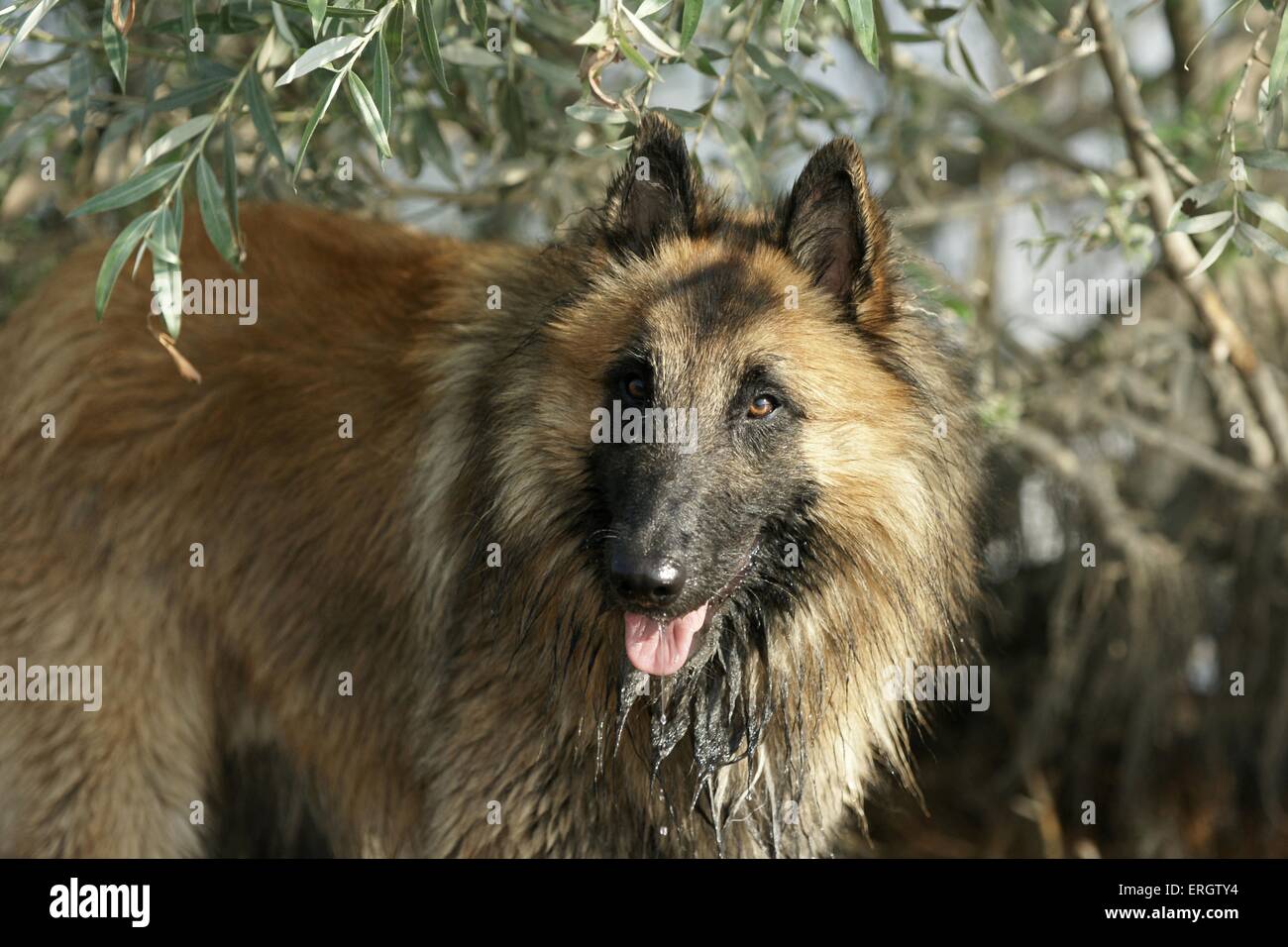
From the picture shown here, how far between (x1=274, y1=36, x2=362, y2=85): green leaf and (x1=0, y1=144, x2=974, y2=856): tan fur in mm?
847

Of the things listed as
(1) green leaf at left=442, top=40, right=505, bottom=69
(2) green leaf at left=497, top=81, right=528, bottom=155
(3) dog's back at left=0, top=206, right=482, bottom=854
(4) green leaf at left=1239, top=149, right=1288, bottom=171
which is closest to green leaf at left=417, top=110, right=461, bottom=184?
(2) green leaf at left=497, top=81, right=528, bottom=155

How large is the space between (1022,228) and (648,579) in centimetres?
555

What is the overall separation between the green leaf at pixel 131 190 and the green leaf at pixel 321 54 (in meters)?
0.49

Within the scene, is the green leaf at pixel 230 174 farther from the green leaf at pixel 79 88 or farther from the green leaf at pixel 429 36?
the green leaf at pixel 429 36

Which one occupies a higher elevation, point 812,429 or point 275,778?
point 812,429

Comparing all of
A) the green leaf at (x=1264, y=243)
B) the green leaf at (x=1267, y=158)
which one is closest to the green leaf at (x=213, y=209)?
the green leaf at (x=1264, y=243)

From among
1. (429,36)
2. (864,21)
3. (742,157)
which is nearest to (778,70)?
(742,157)

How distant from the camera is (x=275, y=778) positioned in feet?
14.5

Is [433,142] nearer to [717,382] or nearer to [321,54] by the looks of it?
[321,54]

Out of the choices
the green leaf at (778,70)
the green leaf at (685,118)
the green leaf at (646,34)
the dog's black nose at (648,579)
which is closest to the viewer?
the dog's black nose at (648,579)

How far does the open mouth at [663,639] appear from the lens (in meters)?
3.28

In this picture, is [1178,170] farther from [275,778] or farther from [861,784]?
[275,778]

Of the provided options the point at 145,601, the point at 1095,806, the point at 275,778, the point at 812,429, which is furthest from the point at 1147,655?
the point at 145,601
